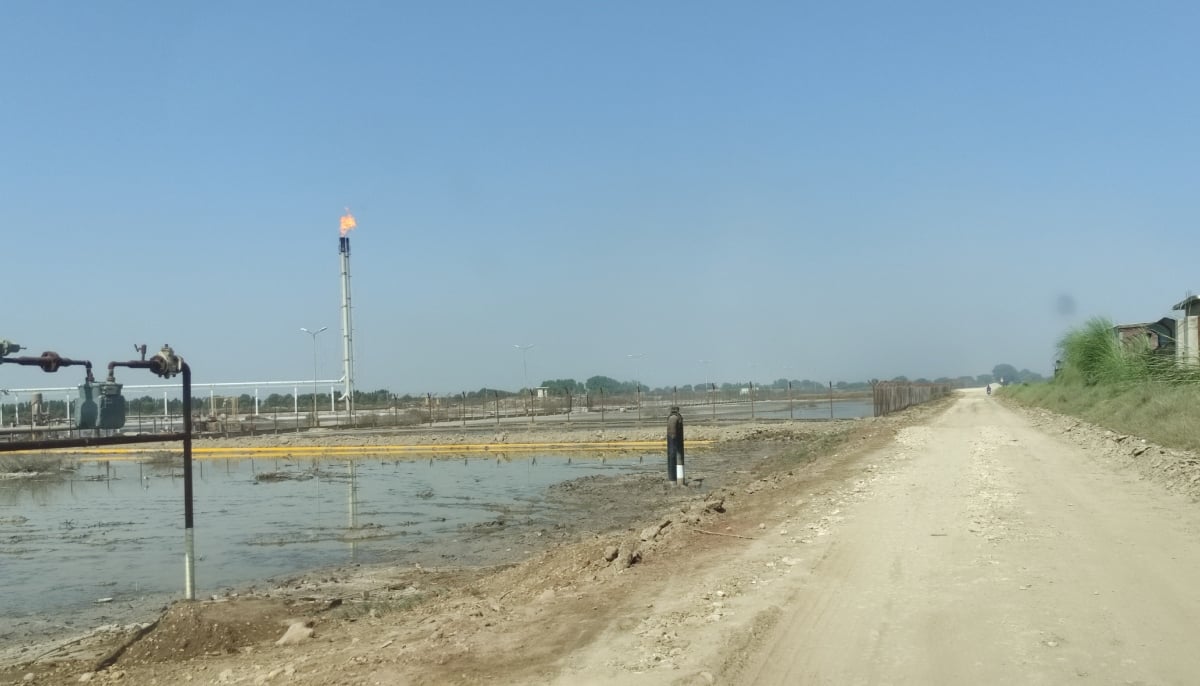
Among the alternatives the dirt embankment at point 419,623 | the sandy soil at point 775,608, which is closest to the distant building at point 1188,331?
the sandy soil at point 775,608

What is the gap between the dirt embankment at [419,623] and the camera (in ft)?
21.3

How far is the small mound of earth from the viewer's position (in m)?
8.35

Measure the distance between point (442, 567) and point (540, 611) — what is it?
5.81 meters

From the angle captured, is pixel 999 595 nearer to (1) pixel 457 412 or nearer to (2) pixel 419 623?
(2) pixel 419 623

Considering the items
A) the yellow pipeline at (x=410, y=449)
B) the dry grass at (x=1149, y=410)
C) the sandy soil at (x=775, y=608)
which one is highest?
the dry grass at (x=1149, y=410)

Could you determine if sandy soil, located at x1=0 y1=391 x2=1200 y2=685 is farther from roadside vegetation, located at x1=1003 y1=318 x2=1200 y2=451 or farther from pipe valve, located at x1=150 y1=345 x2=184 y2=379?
roadside vegetation, located at x1=1003 y1=318 x2=1200 y2=451

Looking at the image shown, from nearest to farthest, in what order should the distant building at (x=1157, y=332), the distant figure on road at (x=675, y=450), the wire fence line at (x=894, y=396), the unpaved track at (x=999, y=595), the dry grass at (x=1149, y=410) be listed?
the unpaved track at (x=999, y=595) → the dry grass at (x=1149, y=410) → the distant figure on road at (x=675, y=450) → the distant building at (x=1157, y=332) → the wire fence line at (x=894, y=396)

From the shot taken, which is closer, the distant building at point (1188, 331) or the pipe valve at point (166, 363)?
Answer: the pipe valve at point (166, 363)

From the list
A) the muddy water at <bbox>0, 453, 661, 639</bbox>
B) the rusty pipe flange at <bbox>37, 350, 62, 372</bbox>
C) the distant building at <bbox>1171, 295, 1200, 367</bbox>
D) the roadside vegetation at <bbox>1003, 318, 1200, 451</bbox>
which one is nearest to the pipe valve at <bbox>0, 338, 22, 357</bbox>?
the rusty pipe flange at <bbox>37, 350, 62, 372</bbox>

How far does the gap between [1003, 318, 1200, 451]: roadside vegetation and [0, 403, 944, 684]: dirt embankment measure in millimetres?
10721

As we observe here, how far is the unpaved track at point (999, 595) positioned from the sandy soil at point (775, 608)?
25 millimetres

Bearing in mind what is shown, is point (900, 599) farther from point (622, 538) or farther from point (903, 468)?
point (903, 468)

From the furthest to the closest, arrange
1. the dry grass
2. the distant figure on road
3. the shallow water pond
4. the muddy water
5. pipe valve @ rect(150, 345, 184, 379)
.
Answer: the distant figure on road
the dry grass
the shallow water pond
the muddy water
pipe valve @ rect(150, 345, 184, 379)

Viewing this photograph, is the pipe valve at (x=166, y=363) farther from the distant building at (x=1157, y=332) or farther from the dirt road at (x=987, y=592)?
the distant building at (x=1157, y=332)
